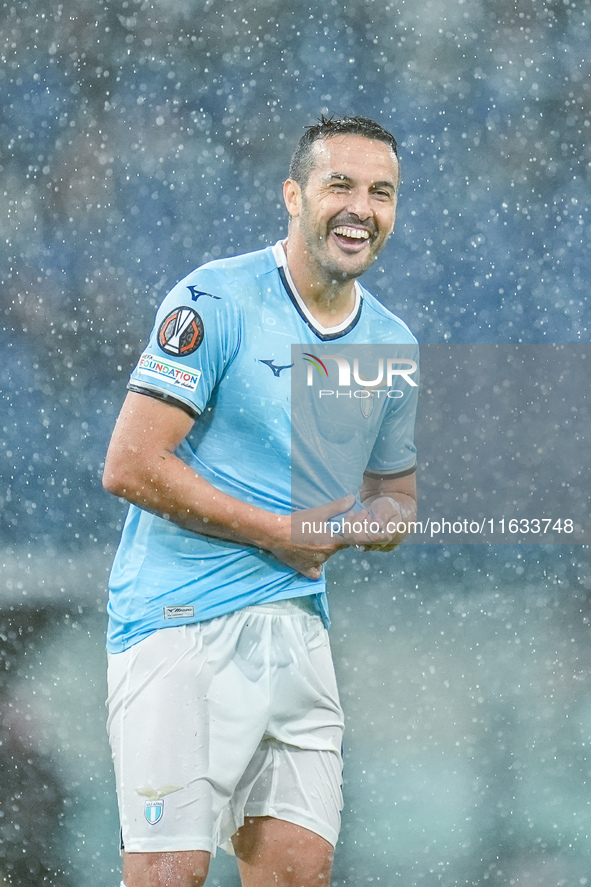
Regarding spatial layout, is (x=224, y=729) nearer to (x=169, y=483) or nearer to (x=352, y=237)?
(x=169, y=483)

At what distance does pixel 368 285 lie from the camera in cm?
240

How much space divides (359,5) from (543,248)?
69 centimetres

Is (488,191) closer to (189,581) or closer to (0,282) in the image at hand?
(0,282)

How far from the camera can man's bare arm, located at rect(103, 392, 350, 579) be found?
1420mm

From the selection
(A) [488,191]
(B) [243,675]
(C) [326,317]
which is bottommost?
(B) [243,675]

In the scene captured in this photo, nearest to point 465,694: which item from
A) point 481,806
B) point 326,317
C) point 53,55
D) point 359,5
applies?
point 481,806

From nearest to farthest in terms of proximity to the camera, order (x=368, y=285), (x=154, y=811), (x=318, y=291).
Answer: (x=154, y=811)
(x=318, y=291)
(x=368, y=285)


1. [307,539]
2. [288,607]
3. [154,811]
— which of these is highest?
[307,539]

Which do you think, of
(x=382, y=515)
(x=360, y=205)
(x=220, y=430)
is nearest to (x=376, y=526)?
(x=382, y=515)

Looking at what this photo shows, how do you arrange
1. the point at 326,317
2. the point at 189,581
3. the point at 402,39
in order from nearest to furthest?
the point at 189,581 < the point at 326,317 < the point at 402,39

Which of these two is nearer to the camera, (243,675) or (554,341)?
(243,675)

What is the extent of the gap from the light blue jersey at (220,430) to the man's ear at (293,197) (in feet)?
0.49

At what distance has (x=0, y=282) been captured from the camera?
7.80 feet

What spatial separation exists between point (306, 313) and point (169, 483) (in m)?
0.36
